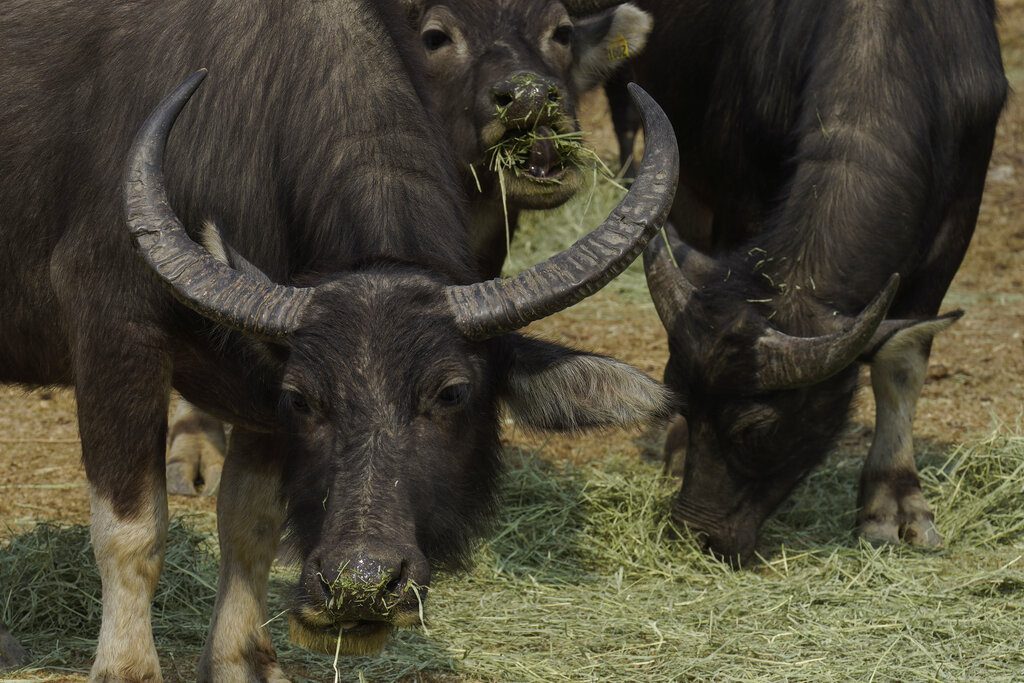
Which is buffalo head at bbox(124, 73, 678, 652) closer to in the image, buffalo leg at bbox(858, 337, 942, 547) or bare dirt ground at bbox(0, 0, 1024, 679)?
bare dirt ground at bbox(0, 0, 1024, 679)

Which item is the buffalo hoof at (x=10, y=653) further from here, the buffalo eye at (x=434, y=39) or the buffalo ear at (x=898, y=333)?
the buffalo ear at (x=898, y=333)

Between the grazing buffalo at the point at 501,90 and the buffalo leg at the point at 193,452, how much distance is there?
2015 mm

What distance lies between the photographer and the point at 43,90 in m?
5.41

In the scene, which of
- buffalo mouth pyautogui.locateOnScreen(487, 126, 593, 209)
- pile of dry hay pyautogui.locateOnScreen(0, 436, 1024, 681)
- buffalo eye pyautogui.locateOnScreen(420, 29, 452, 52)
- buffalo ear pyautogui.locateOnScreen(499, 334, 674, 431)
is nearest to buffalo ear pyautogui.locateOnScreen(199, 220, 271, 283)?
buffalo ear pyautogui.locateOnScreen(499, 334, 674, 431)

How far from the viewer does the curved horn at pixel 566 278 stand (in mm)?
4434

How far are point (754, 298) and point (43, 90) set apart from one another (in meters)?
3.06

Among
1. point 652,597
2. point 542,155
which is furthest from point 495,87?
point 652,597

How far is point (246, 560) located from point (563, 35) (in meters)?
2.78

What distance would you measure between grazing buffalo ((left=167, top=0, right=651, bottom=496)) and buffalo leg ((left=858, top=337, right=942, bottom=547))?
1904 mm

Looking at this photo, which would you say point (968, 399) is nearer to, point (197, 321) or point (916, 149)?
point (916, 149)

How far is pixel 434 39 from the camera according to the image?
6.58m

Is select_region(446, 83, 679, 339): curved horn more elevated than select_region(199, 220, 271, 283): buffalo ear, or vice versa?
select_region(446, 83, 679, 339): curved horn

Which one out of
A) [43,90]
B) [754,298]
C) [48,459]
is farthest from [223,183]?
[48,459]

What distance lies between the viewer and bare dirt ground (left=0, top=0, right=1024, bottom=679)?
7707 millimetres
